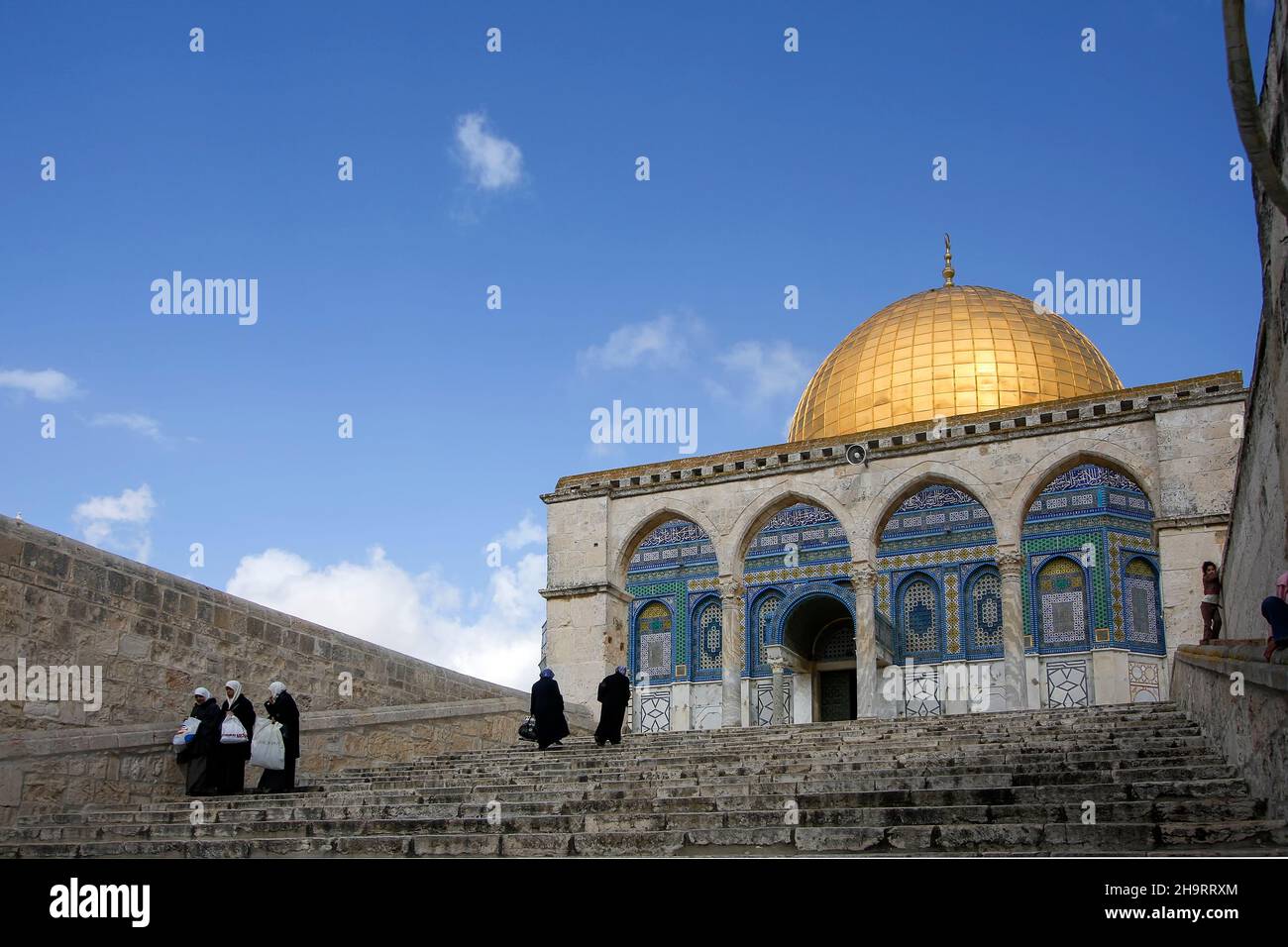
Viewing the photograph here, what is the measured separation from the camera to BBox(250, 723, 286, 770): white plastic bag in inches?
359

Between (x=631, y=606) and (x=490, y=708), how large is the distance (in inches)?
531

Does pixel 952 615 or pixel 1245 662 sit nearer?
pixel 1245 662

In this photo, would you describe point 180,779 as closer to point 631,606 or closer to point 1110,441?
Answer: point 1110,441

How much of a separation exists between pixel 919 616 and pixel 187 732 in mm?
17486

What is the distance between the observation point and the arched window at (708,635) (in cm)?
2512

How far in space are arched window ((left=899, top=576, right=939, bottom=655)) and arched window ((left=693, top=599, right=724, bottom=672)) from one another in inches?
139

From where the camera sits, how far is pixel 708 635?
25.3m

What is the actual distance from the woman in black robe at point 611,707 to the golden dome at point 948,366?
1420 centimetres

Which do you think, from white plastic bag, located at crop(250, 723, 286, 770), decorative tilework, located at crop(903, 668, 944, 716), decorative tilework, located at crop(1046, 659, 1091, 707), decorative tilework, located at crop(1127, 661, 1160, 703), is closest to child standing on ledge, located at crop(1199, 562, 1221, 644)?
white plastic bag, located at crop(250, 723, 286, 770)

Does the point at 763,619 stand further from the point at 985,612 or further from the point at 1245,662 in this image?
the point at 1245,662

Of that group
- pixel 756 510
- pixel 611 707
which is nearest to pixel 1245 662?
pixel 611 707
